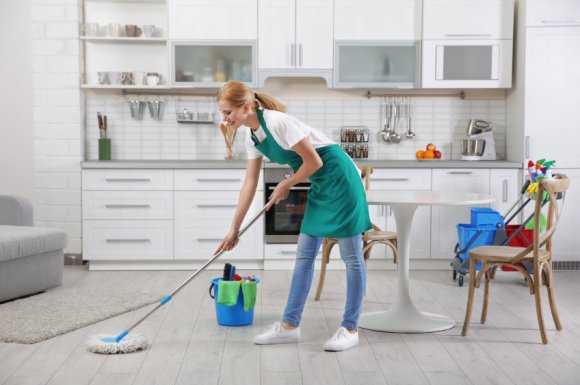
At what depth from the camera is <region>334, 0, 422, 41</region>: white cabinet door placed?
5742 millimetres

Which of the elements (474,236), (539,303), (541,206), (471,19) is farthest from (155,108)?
(539,303)

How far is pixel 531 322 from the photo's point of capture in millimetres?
3984

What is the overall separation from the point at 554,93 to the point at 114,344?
12.6 feet

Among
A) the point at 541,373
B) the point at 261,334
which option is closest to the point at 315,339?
the point at 261,334

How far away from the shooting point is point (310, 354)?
11.0 ft

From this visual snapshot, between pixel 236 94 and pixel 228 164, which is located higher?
pixel 236 94

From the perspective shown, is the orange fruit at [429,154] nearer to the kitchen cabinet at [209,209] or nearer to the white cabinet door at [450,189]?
the white cabinet door at [450,189]

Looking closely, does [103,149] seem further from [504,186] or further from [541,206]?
[541,206]

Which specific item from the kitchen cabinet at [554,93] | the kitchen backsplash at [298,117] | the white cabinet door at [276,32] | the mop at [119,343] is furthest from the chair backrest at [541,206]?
the white cabinet door at [276,32]

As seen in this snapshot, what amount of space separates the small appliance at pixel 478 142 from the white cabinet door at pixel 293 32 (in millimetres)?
1255

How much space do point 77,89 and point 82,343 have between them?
2736mm

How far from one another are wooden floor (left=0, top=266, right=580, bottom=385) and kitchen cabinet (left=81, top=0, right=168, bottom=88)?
2.27 m

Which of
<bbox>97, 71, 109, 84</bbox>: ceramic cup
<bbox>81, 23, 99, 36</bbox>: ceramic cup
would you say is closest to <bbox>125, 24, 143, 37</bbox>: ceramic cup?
<bbox>81, 23, 99, 36</bbox>: ceramic cup

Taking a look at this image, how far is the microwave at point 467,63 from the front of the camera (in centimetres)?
576
